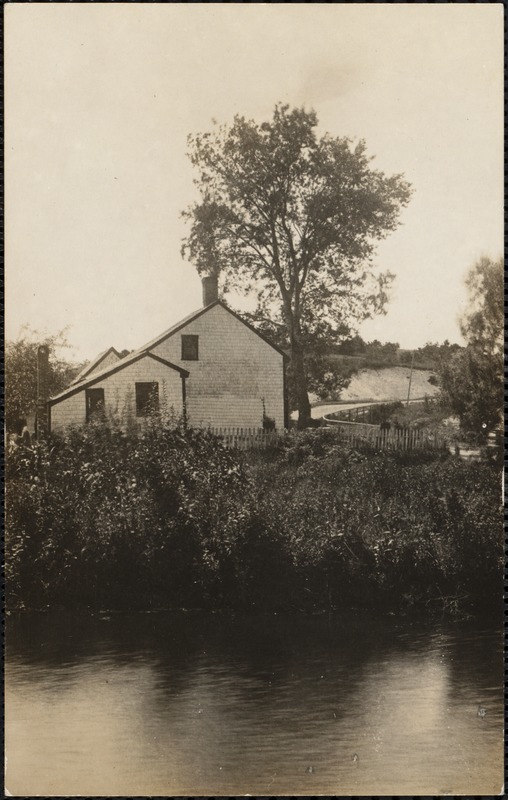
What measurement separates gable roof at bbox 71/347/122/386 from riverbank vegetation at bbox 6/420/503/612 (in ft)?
1.77

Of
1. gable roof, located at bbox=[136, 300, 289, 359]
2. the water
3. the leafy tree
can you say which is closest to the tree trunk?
gable roof, located at bbox=[136, 300, 289, 359]

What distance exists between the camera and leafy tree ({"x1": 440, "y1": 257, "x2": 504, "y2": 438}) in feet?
18.7

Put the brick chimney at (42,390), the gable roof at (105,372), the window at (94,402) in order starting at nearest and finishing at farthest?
the brick chimney at (42,390) < the gable roof at (105,372) < the window at (94,402)

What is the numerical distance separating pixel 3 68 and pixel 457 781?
5600 millimetres

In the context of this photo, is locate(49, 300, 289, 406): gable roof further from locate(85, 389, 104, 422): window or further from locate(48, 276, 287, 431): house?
locate(85, 389, 104, 422): window

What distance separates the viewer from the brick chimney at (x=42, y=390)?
5.86m

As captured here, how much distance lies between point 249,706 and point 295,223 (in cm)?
372

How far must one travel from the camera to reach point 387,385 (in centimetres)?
628

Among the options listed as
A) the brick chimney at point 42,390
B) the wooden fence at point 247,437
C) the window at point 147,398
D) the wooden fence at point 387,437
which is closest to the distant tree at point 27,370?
the brick chimney at point 42,390

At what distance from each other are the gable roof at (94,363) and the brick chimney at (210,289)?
778 millimetres

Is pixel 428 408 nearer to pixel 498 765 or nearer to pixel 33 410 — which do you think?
pixel 498 765

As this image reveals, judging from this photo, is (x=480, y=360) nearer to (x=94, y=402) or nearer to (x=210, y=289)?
(x=210, y=289)

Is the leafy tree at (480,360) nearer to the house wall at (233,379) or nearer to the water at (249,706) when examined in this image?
the house wall at (233,379)

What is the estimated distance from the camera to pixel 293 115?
5871 millimetres
